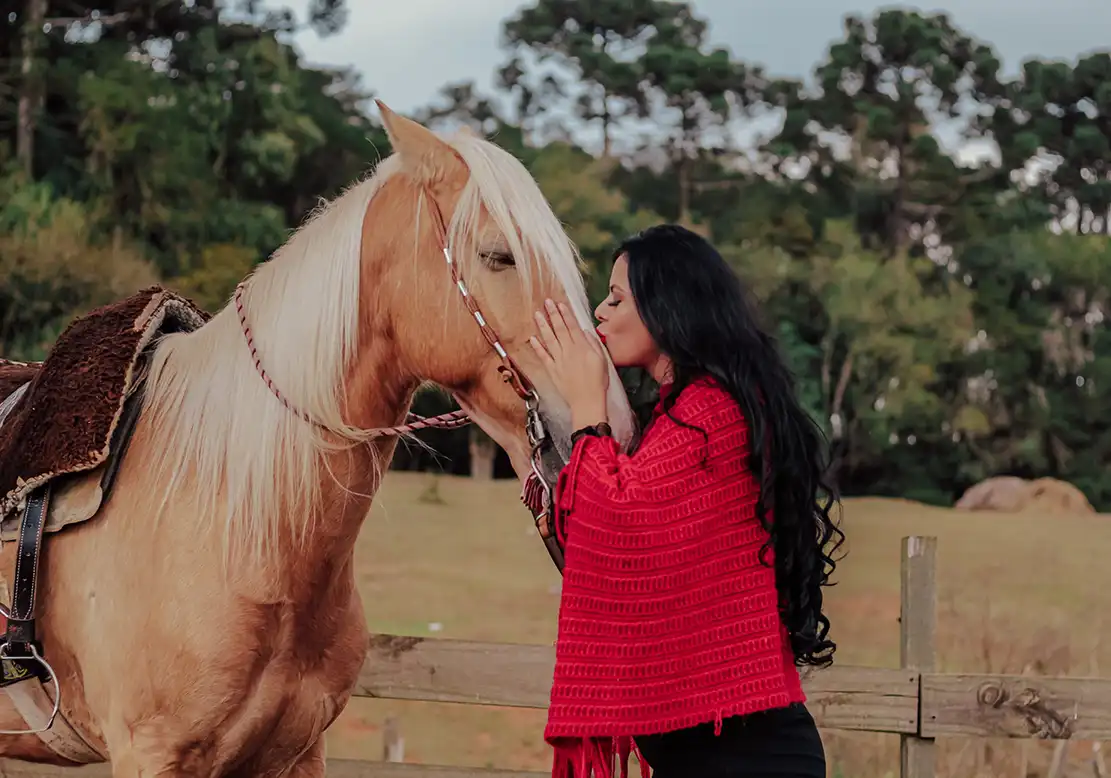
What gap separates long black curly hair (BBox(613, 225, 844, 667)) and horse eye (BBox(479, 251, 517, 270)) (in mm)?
224

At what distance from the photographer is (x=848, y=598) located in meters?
11.7

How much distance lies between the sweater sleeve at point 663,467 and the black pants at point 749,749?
445 mm

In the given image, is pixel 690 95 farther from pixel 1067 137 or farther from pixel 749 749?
pixel 749 749

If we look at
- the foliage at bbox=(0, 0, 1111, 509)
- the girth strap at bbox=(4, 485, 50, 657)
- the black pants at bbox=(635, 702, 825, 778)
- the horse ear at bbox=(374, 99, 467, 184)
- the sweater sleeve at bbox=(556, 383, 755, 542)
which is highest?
the foliage at bbox=(0, 0, 1111, 509)

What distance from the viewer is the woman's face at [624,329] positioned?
1990 millimetres

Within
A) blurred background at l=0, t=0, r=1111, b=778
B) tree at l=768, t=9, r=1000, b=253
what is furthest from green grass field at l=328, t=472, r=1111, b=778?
tree at l=768, t=9, r=1000, b=253

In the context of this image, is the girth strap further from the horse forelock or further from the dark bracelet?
the dark bracelet

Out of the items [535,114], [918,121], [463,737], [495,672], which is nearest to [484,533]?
[463,737]

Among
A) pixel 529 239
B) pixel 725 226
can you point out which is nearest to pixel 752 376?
pixel 529 239

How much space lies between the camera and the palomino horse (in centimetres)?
203

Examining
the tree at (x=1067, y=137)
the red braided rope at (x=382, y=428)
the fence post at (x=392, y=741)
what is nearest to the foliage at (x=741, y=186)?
the tree at (x=1067, y=137)

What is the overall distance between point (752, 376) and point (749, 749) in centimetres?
68

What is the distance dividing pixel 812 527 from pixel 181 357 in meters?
1.40

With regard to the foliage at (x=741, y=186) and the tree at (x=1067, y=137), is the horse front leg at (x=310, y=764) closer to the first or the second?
the foliage at (x=741, y=186)
